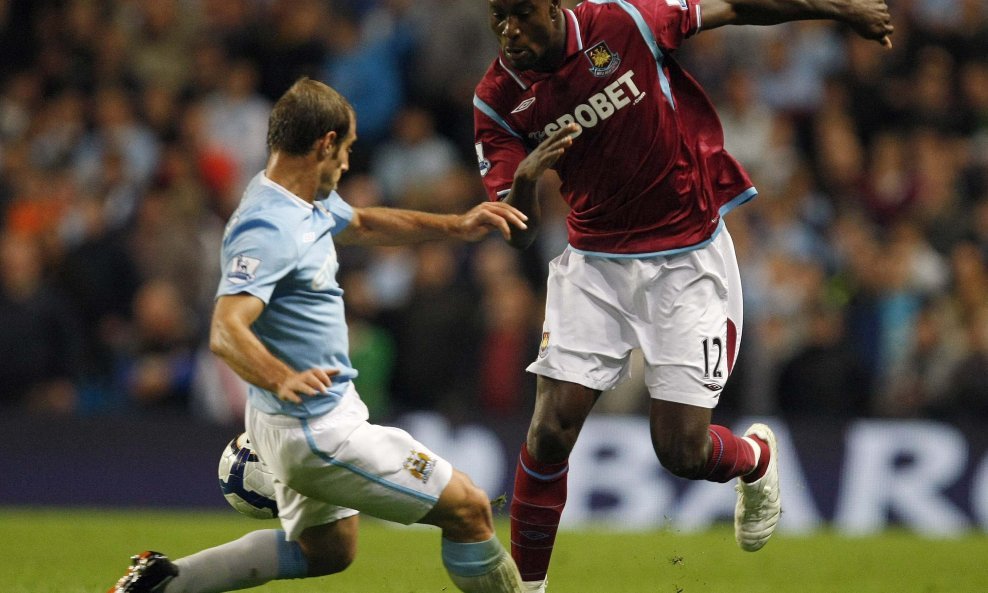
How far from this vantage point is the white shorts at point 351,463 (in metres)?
5.08

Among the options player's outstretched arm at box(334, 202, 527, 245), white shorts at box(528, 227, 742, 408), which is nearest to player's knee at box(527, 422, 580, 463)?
white shorts at box(528, 227, 742, 408)

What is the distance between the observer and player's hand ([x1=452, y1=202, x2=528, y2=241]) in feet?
18.3

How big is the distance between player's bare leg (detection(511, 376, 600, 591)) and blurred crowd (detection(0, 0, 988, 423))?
5.40 metres

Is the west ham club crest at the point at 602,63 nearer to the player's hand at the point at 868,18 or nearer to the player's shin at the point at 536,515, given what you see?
the player's hand at the point at 868,18

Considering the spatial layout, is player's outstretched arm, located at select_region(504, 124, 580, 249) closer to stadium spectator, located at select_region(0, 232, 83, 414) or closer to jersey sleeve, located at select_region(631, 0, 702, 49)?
jersey sleeve, located at select_region(631, 0, 702, 49)

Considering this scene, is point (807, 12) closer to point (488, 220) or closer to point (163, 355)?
point (488, 220)

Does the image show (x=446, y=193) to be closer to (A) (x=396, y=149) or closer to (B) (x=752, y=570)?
(A) (x=396, y=149)

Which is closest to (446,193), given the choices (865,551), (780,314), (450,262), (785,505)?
(450,262)

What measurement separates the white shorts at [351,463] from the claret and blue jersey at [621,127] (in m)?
1.48

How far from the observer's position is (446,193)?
12.8 m

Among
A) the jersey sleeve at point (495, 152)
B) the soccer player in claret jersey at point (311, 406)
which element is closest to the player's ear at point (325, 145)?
the soccer player in claret jersey at point (311, 406)

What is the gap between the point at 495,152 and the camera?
6.29 meters

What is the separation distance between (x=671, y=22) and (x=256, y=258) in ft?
7.32

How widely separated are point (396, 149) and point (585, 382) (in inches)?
309
